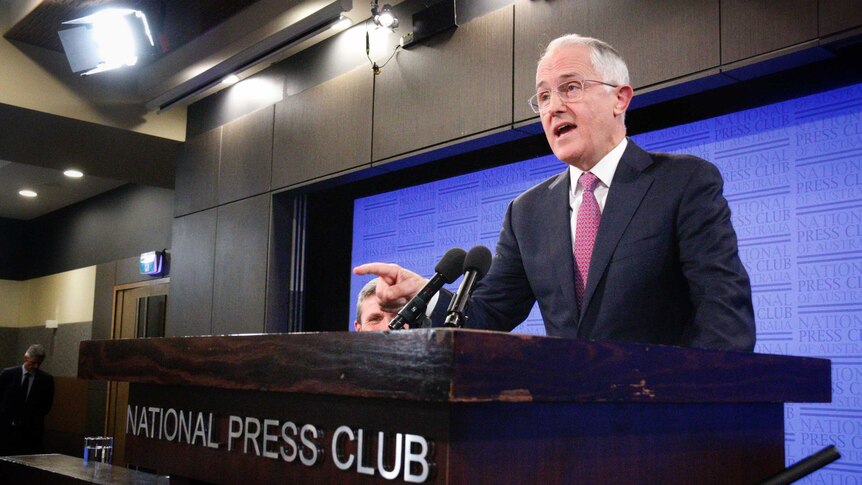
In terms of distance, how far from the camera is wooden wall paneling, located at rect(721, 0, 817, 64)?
101 inches

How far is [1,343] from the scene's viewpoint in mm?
10320

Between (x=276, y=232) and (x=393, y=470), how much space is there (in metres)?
4.11

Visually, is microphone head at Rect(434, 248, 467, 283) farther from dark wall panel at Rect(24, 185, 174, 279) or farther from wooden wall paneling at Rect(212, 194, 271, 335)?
dark wall panel at Rect(24, 185, 174, 279)

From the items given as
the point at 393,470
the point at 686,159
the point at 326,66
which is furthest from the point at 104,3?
the point at 393,470

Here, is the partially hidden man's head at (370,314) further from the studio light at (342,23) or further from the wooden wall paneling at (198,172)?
the wooden wall paneling at (198,172)

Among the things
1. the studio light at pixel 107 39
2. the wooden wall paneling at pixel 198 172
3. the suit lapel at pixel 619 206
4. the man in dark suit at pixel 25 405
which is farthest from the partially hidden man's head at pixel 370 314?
the man in dark suit at pixel 25 405

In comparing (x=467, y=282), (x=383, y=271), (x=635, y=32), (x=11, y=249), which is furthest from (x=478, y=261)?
(x=11, y=249)

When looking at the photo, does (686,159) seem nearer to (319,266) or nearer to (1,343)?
(319,266)

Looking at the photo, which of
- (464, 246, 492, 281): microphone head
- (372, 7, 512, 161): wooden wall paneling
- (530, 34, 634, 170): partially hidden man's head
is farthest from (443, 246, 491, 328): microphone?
(372, 7, 512, 161): wooden wall paneling

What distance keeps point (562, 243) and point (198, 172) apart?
179 inches

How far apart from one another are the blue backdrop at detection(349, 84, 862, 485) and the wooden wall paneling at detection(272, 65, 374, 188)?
1723mm

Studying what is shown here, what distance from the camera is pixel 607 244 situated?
148 centimetres

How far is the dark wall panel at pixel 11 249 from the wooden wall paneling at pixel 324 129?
6980 millimetres

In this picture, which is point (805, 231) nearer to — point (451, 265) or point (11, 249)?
point (451, 265)
